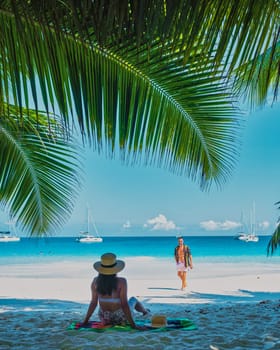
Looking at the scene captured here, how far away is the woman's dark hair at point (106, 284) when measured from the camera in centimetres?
548

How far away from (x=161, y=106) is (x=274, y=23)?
0.93m

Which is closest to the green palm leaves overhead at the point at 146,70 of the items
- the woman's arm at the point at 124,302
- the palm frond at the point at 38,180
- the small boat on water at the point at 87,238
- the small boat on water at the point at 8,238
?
the palm frond at the point at 38,180

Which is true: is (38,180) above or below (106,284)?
above

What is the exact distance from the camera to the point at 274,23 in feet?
3.39

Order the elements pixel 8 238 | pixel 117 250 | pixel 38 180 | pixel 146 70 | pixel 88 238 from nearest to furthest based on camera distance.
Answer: pixel 146 70 < pixel 38 180 < pixel 117 250 < pixel 8 238 < pixel 88 238

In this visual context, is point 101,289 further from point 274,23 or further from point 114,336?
point 274,23

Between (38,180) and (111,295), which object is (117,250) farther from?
(38,180)

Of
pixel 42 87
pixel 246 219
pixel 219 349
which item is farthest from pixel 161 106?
pixel 246 219

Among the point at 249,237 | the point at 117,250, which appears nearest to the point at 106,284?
the point at 117,250

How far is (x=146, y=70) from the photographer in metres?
1.79

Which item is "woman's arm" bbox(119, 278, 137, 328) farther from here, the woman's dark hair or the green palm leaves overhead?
the green palm leaves overhead

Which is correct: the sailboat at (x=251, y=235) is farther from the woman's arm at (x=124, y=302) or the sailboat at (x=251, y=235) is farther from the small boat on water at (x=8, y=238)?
the woman's arm at (x=124, y=302)

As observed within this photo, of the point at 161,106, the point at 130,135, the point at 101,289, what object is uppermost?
the point at 161,106

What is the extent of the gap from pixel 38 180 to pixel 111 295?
2.29 m
